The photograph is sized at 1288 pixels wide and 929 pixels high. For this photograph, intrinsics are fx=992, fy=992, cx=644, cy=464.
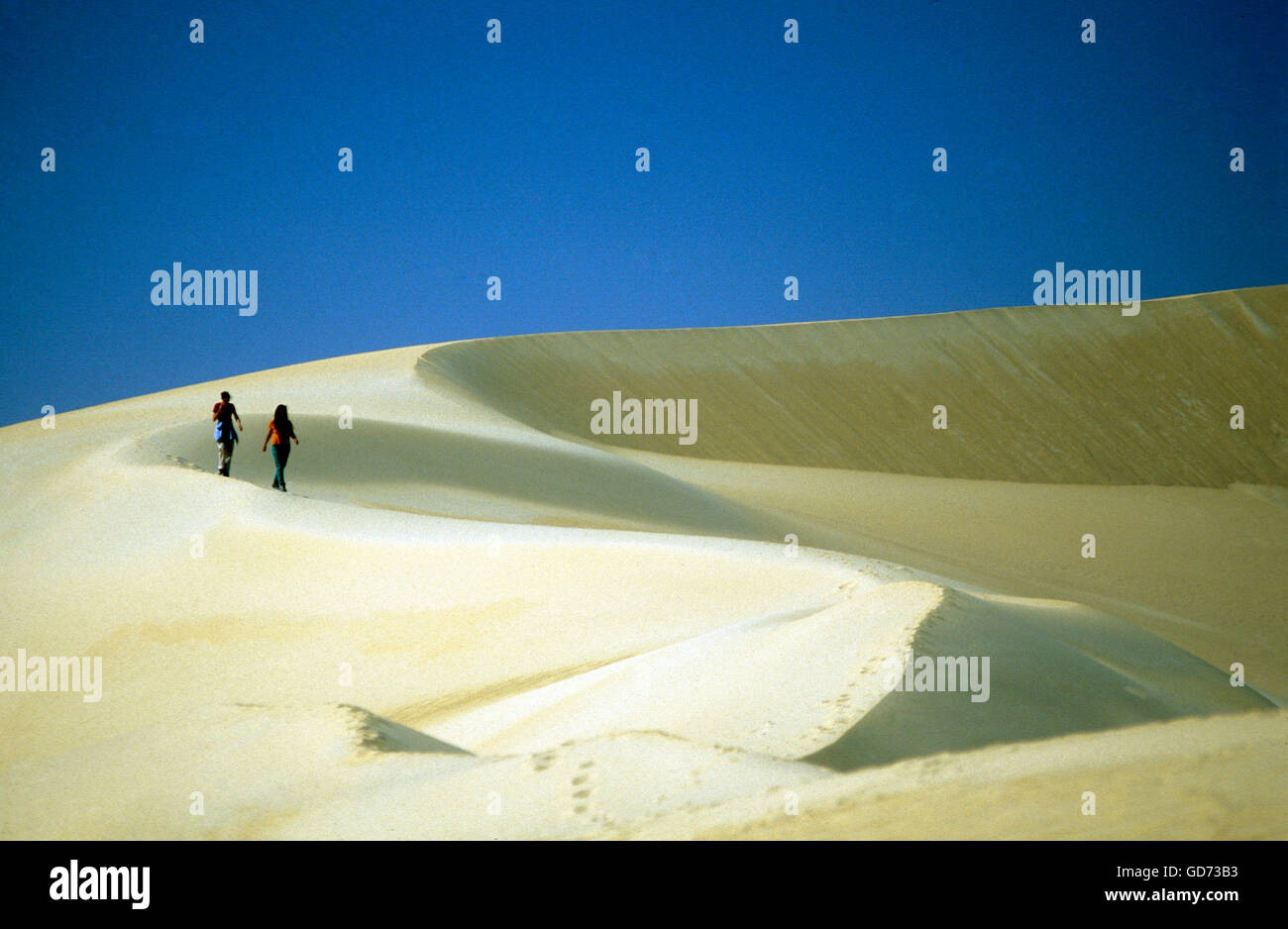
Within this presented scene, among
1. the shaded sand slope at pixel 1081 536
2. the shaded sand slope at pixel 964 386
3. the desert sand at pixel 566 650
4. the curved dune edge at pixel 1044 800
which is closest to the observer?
the curved dune edge at pixel 1044 800

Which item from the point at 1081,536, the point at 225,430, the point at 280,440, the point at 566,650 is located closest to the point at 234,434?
the point at 225,430

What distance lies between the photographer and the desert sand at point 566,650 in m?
3.17

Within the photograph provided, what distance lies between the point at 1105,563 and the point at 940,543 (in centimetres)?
307

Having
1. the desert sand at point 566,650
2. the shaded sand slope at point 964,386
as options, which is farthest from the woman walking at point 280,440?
the shaded sand slope at point 964,386

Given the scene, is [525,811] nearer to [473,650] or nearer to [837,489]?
[473,650]

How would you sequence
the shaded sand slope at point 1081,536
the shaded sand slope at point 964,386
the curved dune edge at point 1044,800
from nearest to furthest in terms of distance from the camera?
the curved dune edge at point 1044,800
the shaded sand slope at point 1081,536
the shaded sand slope at point 964,386

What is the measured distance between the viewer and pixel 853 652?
16.7 ft

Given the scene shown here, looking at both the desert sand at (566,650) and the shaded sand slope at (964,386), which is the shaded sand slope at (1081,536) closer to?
the desert sand at (566,650)

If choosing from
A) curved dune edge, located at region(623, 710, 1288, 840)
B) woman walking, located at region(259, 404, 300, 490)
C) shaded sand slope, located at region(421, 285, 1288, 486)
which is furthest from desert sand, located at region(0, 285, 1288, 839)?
shaded sand slope, located at region(421, 285, 1288, 486)

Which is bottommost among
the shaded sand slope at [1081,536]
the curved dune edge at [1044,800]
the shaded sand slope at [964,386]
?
the curved dune edge at [1044,800]

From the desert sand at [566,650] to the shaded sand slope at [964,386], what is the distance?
9362 millimetres

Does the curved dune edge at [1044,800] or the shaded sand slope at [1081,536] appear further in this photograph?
the shaded sand slope at [1081,536]
